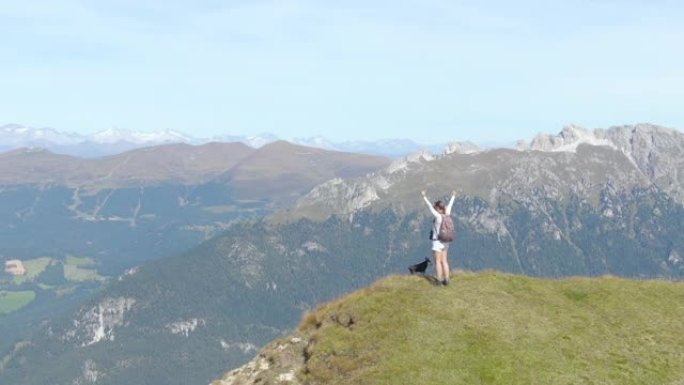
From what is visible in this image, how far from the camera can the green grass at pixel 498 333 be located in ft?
109

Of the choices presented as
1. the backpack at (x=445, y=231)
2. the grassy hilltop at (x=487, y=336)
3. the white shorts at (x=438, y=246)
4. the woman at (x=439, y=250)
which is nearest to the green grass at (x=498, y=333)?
the grassy hilltop at (x=487, y=336)

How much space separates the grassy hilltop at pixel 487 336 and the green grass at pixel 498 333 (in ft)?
0.19

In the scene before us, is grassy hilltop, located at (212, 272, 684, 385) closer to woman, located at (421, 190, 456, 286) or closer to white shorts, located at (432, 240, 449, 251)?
woman, located at (421, 190, 456, 286)

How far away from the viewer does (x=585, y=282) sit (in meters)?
45.8

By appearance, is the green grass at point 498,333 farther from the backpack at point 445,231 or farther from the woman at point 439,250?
the backpack at point 445,231

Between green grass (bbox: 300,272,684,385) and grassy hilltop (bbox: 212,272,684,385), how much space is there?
57mm

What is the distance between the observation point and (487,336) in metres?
35.8

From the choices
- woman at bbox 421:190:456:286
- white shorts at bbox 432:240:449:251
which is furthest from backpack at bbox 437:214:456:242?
white shorts at bbox 432:240:449:251

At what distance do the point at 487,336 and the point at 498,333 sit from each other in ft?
2.53

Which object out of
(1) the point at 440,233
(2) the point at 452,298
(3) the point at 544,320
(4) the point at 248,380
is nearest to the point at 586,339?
(3) the point at 544,320

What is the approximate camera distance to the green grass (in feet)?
109

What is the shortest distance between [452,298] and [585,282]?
1134 centimetres

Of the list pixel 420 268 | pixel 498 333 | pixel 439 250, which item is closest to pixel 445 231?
pixel 439 250

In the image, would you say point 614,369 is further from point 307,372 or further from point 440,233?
point 307,372
